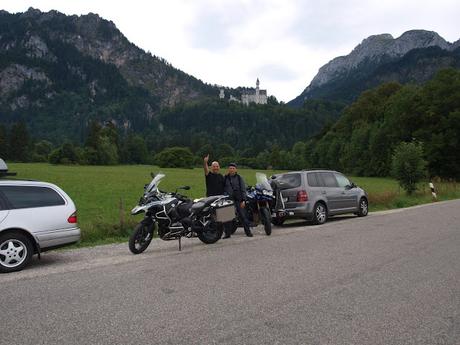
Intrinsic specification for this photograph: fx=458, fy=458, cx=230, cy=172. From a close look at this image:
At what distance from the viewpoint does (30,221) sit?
26.1 feet

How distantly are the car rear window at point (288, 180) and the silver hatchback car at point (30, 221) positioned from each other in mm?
7647

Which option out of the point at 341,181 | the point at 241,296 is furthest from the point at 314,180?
the point at 241,296

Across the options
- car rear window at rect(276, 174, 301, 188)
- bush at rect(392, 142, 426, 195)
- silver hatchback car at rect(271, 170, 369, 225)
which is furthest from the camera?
bush at rect(392, 142, 426, 195)

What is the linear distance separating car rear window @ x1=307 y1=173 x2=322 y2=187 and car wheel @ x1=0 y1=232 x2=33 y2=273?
9.07m

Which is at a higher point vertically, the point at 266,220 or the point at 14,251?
the point at 14,251

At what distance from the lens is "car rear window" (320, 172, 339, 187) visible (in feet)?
50.2

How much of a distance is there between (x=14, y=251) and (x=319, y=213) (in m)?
9.46

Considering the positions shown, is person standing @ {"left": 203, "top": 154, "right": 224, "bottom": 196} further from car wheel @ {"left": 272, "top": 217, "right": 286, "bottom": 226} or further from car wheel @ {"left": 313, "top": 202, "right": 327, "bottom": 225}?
car wheel @ {"left": 313, "top": 202, "right": 327, "bottom": 225}

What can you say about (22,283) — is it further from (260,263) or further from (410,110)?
(410,110)

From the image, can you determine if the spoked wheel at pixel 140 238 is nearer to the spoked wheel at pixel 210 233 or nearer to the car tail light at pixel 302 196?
the spoked wheel at pixel 210 233

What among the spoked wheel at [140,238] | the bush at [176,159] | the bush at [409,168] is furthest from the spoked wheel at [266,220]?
the bush at [176,159]

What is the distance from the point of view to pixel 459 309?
5.25m

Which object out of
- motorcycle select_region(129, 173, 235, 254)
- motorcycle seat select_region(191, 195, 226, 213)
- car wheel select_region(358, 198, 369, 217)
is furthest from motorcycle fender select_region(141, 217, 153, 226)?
car wheel select_region(358, 198, 369, 217)

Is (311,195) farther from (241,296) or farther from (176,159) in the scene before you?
(176,159)
